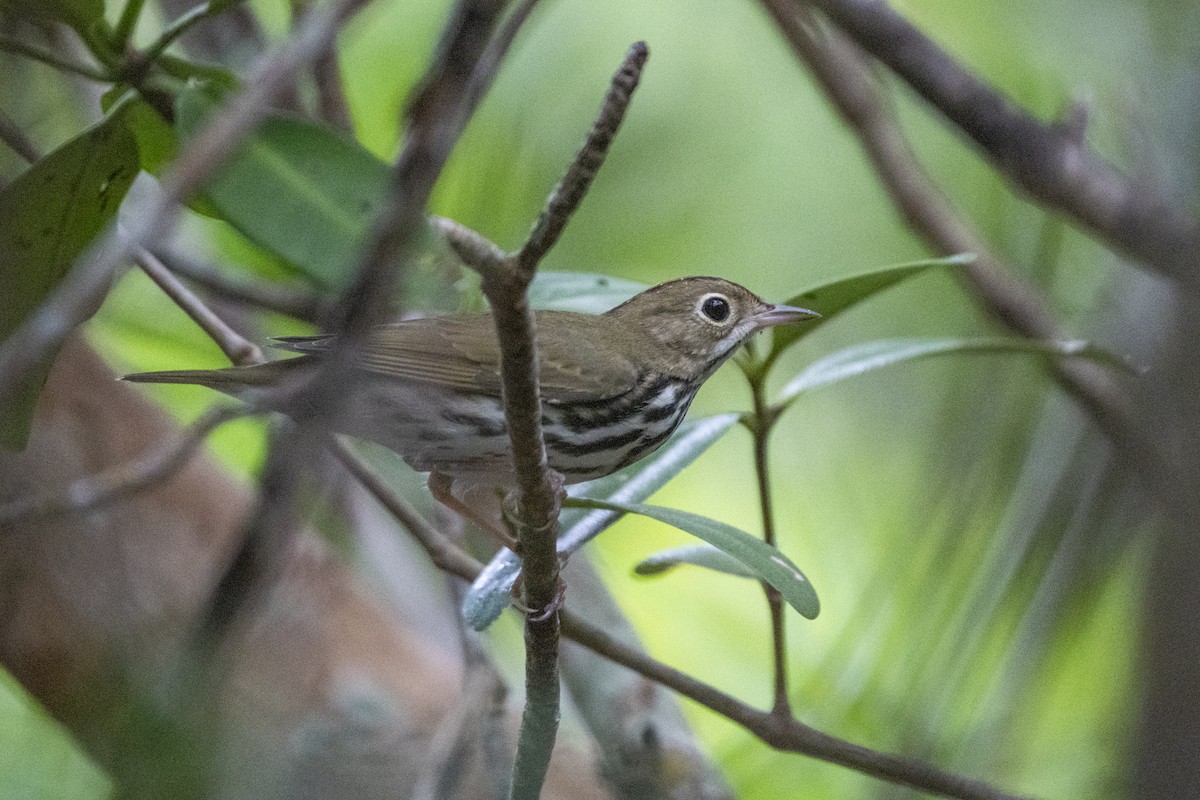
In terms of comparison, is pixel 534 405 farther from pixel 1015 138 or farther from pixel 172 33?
pixel 1015 138

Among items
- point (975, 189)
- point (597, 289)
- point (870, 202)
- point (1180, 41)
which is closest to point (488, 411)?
point (597, 289)

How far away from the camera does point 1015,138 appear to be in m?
2.79

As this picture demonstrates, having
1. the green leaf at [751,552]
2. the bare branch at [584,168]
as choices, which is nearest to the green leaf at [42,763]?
the green leaf at [751,552]

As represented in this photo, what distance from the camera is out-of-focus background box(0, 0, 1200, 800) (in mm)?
2219

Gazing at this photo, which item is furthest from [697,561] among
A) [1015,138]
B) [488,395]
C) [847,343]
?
[847,343]

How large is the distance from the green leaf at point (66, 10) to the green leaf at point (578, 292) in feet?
2.86

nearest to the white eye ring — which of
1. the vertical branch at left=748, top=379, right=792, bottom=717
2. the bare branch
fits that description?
the vertical branch at left=748, top=379, right=792, bottom=717

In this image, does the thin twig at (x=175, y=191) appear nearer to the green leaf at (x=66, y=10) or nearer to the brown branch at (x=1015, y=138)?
the green leaf at (x=66, y=10)

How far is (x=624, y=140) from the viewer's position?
475cm

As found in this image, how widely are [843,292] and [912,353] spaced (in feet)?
0.78

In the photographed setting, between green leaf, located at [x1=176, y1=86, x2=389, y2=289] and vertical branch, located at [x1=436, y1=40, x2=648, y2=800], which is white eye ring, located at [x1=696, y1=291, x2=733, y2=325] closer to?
vertical branch, located at [x1=436, y1=40, x2=648, y2=800]

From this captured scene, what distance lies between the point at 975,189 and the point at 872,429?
3.86 ft

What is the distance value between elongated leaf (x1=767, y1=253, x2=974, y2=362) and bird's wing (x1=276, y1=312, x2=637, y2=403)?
57 centimetres

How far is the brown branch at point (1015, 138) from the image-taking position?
8.95 ft
